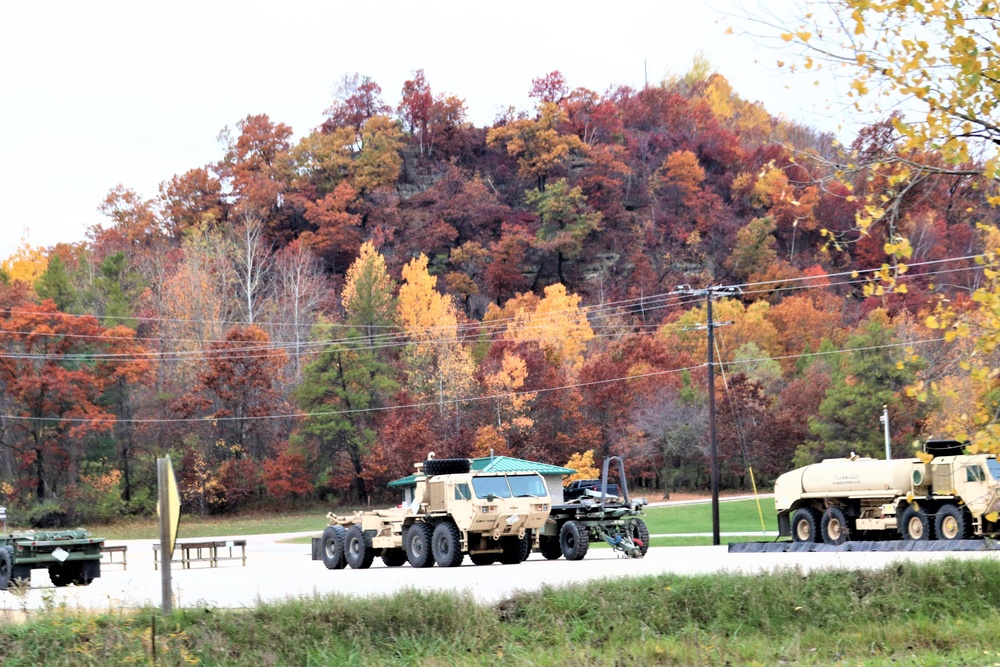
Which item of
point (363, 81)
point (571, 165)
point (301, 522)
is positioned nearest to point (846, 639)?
point (301, 522)

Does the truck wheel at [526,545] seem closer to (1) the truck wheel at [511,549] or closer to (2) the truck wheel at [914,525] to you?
(1) the truck wheel at [511,549]

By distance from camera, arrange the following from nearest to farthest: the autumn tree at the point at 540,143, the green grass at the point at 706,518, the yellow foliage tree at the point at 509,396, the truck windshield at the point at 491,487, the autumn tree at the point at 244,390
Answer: the truck windshield at the point at 491,487
the green grass at the point at 706,518
the yellow foliage tree at the point at 509,396
the autumn tree at the point at 244,390
the autumn tree at the point at 540,143

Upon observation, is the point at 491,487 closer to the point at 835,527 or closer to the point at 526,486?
Answer: the point at 526,486

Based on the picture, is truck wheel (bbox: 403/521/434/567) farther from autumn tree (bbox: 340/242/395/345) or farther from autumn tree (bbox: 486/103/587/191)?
autumn tree (bbox: 486/103/587/191)

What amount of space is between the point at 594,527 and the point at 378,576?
649 cm

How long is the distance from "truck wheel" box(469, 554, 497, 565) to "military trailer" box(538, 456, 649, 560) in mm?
1190

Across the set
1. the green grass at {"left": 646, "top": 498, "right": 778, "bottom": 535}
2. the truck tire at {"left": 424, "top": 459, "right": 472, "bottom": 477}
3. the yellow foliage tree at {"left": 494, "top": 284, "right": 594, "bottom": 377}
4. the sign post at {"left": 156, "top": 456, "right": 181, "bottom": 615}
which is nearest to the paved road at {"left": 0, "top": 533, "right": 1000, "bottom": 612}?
the truck tire at {"left": 424, "top": 459, "right": 472, "bottom": 477}

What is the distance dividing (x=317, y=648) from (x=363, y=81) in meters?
128

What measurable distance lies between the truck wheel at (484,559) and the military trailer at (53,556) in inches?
324

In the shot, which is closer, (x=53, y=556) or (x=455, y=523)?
(x=53, y=556)

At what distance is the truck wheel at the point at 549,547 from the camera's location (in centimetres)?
3006

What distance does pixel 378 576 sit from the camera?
25.0 metres

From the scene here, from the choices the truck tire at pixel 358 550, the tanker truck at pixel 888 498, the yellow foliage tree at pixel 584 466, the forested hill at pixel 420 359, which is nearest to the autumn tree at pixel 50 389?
the forested hill at pixel 420 359

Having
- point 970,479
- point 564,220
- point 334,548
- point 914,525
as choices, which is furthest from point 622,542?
point 564,220
